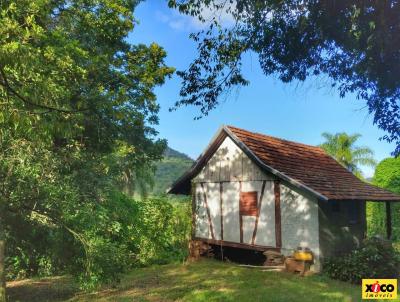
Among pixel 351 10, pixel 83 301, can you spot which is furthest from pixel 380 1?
pixel 83 301

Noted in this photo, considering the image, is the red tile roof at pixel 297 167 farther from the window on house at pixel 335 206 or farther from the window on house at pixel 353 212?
the window on house at pixel 353 212

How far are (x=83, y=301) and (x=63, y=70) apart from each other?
7.02 m

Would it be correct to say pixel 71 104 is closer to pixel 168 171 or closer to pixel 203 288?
pixel 203 288

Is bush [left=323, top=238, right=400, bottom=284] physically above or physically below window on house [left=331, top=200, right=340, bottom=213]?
below

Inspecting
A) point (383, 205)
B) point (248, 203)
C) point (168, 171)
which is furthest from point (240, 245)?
point (168, 171)

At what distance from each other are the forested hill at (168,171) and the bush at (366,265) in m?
38.1

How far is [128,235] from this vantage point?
17109mm

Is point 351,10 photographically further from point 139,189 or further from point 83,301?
point 139,189

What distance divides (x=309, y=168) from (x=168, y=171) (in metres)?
44.7

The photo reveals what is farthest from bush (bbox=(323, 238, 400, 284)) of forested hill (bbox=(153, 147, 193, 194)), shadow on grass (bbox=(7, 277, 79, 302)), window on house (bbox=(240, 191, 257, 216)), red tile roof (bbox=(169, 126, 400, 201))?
forested hill (bbox=(153, 147, 193, 194))

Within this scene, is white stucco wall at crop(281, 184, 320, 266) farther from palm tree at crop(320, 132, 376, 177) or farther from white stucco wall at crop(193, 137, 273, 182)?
palm tree at crop(320, 132, 376, 177)

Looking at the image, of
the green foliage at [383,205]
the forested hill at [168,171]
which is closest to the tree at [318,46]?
the green foliage at [383,205]

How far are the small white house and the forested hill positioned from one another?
108 ft

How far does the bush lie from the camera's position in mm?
13422
